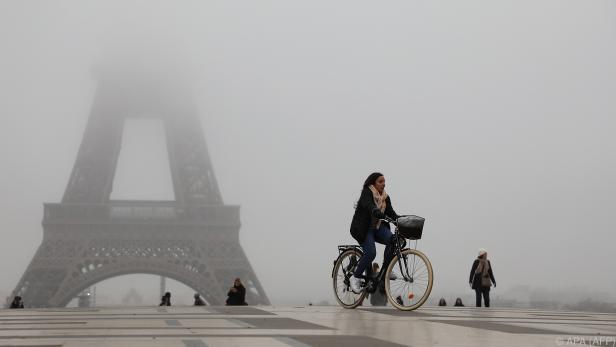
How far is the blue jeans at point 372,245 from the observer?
34.1ft

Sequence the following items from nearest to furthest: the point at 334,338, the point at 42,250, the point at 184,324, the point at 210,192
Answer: the point at 334,338 < the point at 184,324 < the point at 42,250 < the point at 210,192

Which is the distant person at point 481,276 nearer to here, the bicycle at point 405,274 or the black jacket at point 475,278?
the black jacket at point 475,278

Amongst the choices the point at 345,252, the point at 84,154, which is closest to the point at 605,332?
the point at 345,252


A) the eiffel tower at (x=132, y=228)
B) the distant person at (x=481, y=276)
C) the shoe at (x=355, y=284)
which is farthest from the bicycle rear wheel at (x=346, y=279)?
the eiffel tower at (x=132, y=228)

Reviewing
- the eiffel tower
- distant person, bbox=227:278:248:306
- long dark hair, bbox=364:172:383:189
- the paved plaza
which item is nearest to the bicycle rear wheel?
long dark hair, bbox=364:172:383:189

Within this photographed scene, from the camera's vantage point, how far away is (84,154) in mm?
61094

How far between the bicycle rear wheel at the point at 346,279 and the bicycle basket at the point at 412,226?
1192mm

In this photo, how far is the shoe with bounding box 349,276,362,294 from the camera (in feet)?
35.6

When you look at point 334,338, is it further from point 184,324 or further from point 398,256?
point 398,256

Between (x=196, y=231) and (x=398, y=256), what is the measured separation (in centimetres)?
4495

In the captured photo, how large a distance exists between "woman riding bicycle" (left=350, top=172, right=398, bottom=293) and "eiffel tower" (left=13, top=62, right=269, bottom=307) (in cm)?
3780

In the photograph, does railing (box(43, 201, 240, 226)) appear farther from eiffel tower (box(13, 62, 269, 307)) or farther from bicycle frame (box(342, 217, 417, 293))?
bicycle frame (box(342, 217, 417, 293))

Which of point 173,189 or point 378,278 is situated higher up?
point 173,189

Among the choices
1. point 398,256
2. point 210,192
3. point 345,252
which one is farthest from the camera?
point 210,192
